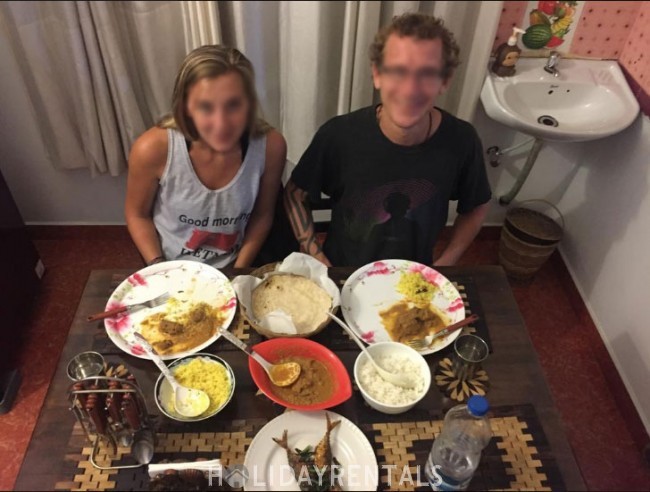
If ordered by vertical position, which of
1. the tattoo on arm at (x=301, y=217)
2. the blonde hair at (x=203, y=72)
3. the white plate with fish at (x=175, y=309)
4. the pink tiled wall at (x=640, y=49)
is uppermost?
the blonde hair at (x=203, y=72)

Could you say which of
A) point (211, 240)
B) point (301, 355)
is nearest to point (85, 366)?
point (301, 355)

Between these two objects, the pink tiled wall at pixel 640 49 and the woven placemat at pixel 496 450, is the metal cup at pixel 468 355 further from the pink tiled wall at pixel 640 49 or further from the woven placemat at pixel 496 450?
the pink tiled wall at pixel 640 49

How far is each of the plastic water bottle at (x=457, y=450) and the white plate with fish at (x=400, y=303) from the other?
8.5 inches

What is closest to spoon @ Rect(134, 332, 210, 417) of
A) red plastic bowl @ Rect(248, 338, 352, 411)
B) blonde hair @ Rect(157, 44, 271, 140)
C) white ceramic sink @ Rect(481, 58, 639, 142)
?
red plastic bowl @ Rect(248, 338, 352, 411)

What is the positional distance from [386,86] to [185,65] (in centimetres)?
52

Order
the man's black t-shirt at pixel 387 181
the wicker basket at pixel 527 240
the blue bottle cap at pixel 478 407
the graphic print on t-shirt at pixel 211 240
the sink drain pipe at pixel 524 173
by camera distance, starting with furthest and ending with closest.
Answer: the wicker basket at pixel 527 240 → the sink drain pipe at pixel 524 173 → the graphic print on t-shirt at pixel 211 240 → the man's black t-shirt at pixel 387 181 → the blue bottle cap at pixel 478 407

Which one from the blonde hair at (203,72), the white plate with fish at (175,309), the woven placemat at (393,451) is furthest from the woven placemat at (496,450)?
the blonde hair at (203,72)

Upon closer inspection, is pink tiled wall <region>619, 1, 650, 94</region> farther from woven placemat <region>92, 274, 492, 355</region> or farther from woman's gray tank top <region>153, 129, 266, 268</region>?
woman's gray tank top <region>153, 129, 266, 268</region>

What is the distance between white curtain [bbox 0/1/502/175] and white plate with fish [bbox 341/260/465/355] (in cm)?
85

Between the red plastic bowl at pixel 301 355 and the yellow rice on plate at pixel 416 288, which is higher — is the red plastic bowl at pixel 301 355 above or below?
above

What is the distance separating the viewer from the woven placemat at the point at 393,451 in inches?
41.4

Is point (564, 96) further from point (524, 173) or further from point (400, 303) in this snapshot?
point (400, 303)

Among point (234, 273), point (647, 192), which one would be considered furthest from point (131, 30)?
point (647, 192)

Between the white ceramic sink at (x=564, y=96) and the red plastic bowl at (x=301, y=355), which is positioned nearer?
the red plastic bowl at (x=301, y=355)
